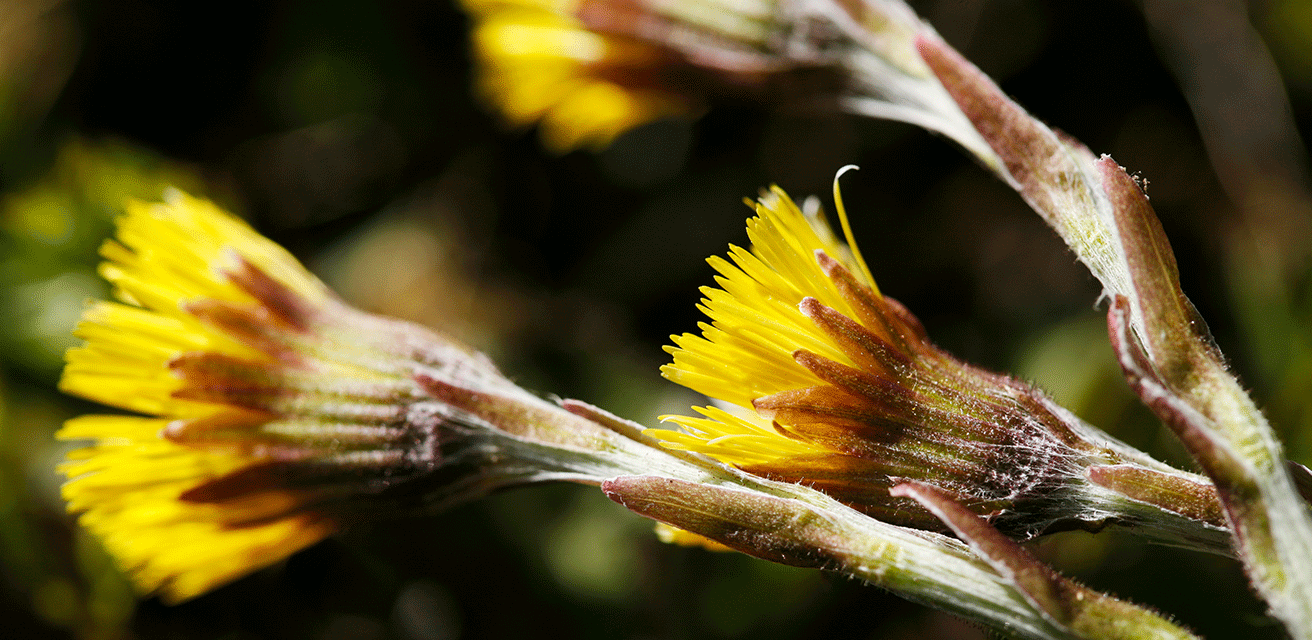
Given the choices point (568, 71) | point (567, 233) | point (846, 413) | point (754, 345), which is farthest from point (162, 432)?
point (567, 233)

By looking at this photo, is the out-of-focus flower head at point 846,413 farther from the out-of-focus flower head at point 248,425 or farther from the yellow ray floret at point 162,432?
the yellow ray floret at point 162,432

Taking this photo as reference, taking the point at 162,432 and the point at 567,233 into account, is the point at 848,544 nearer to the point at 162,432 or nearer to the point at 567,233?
the point at 162,432

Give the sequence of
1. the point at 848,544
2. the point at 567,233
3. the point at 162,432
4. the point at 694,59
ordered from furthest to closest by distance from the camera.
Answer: the point at 567,233 → the point at 694,59 → the point at 162,432 → the point at 848,544

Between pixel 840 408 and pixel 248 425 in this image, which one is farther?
pixel 248 425

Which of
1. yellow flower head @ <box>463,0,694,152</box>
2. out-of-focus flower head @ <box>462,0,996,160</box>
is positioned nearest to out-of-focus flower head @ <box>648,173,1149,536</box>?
out-of-focus flower head @ <box>462,0,996,160</box>

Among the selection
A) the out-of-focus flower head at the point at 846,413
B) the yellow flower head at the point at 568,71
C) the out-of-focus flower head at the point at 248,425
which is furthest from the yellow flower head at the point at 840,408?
the yellow flower head at the point at 568,71

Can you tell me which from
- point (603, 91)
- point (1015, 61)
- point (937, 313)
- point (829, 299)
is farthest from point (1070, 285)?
point (829, 299)

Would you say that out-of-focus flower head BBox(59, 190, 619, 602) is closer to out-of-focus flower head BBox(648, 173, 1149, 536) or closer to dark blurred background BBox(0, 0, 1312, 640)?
out-of-focus flower head BBox(648, 173, 1149, 536)

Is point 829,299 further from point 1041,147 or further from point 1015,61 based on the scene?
point 1015,61

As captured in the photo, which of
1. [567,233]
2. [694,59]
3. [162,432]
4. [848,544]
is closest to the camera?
[848,544]
